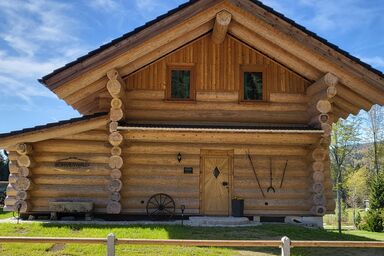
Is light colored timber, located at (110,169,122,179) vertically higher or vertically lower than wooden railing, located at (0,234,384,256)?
higher

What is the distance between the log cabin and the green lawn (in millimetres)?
2322

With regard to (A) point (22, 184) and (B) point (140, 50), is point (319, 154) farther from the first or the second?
(A) point (22, 184)

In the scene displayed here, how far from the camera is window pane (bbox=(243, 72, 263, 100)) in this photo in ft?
50.6

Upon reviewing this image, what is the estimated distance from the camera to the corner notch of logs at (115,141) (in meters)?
13.6

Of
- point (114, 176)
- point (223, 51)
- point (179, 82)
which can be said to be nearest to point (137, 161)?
point (114, 176)

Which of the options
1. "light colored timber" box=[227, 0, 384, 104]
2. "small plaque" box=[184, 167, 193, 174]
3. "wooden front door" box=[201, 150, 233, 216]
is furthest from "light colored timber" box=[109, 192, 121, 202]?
"light colored timber" box=[227, 0, 384, 104]

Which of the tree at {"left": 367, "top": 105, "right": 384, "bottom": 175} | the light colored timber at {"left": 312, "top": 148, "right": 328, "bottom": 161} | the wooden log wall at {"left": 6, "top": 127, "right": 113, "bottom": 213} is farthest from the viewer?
the tree at {"left": 367, "top": 105, "right": 384, "bottom": 175}

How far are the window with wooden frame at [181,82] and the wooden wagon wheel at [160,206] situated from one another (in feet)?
12.1

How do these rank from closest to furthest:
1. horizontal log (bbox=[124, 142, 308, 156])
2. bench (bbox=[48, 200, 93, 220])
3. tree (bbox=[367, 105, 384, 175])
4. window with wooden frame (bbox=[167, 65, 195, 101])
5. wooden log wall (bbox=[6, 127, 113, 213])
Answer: bench (bbox=[48, 200, 93, 220])
wooden log wall (bbox=[6, 127, 113, 213])
horizontal log (bbox=[124, 142, 308, 156])
window with wooden frame (bbox=[167, 65, 195, 101])
tree (bbox=[367, 105, 384, 175])

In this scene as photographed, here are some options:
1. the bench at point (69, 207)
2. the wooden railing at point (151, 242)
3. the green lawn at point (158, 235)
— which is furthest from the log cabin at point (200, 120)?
the wooden railing at point (151, 242)

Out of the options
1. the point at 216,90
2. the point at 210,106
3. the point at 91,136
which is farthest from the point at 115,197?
the point at 216,90

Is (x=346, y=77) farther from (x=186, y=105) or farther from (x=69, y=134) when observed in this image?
(x=69, y=134)

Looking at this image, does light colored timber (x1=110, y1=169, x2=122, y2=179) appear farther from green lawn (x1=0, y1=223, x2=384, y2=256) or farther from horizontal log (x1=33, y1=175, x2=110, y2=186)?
green lawn (x1=0, y1=223, x2=384, y2=256)

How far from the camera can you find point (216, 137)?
563 inches
